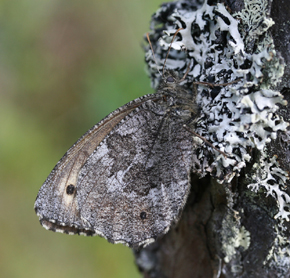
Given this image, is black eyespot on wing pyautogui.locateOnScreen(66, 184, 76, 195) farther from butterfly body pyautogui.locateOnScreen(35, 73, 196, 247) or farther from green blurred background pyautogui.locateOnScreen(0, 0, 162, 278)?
green blurred background pyautogui.locateOnScreen(0, 0, 162, 278)

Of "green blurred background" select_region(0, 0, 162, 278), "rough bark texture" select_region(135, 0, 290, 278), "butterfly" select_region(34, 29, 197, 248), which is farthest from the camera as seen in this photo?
"green blurred background" select_region(0, 0, 162, 278)

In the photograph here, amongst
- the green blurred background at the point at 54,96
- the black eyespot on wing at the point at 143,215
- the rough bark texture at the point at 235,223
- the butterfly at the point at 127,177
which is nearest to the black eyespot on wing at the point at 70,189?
the butterfly at the point at 127,177

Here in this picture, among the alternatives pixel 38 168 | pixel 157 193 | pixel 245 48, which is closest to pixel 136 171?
pixel 157 193

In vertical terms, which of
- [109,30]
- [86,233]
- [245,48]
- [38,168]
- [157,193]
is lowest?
[86,233]

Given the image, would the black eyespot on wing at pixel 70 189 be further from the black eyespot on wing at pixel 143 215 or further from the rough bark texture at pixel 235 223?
the rough bark texture at pixel 235 223

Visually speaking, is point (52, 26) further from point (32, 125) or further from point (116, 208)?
point (116, 208)

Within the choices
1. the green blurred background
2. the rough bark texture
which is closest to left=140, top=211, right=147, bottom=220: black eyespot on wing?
the rough bark texture

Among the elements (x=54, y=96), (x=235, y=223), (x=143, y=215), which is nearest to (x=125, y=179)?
(x=143, y=215)

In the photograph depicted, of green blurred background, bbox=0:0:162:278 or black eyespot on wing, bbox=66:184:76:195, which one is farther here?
green blurred background, bbox=0:0:162:278
